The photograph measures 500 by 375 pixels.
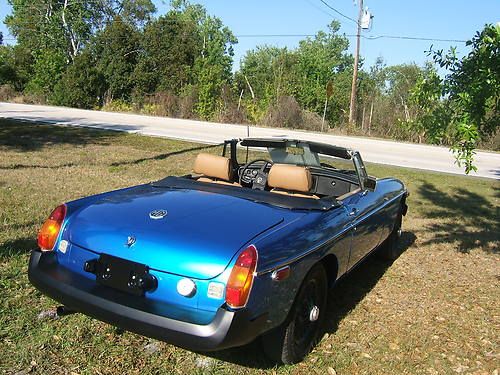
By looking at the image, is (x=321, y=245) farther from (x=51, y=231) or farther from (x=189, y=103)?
(x=189, y=103)

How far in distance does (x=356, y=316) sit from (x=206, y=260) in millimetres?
1956

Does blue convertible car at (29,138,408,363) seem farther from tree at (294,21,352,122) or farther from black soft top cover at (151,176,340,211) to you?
tree at (294,21,352,122)

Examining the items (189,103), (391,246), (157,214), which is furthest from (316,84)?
(157,214)

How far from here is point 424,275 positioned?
5.36 m

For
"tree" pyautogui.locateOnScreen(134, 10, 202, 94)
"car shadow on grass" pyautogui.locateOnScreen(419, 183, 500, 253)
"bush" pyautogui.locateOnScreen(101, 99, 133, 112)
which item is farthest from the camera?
"tree" pyautogui.locateOnScreen(134, 10, 202, 94)

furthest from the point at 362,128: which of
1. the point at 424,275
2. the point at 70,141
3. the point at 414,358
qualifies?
the point at 414,358

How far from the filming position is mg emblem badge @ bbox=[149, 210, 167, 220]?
3189 millimetres

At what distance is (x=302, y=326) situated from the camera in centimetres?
340

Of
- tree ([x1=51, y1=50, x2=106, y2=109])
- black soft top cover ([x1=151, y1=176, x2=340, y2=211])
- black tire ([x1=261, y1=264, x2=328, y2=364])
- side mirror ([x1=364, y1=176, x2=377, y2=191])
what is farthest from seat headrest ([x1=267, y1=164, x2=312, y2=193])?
tree ([x1=51, y1=50, x2=106, y2=109])

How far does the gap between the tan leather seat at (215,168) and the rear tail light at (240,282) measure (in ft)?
5.25

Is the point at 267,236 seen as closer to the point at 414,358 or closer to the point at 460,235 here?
the point at 414,358

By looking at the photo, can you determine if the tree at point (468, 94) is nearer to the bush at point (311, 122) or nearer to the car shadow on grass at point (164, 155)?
the car shadow on grass at point (164, 155)

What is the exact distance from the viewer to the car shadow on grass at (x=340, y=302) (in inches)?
131

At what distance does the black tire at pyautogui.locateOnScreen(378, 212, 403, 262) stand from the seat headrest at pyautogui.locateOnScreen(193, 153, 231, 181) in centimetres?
216
